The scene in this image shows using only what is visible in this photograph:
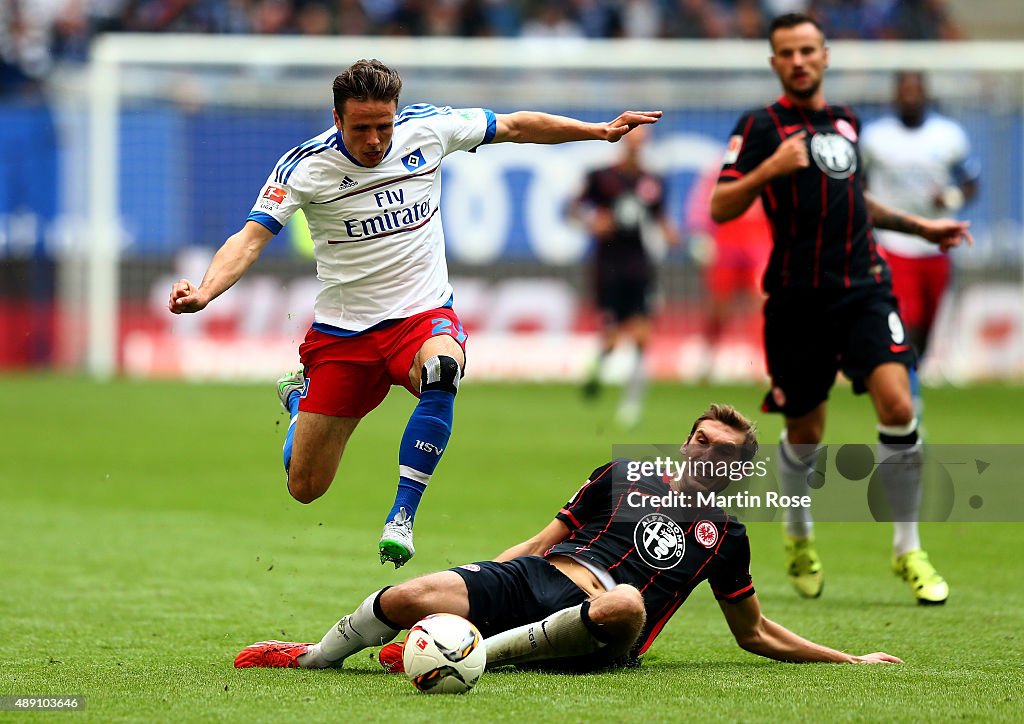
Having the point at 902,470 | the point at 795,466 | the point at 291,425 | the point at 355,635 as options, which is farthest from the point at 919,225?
the point at 355,635

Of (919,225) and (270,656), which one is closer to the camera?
(270,656)

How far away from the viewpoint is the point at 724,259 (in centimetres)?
1898

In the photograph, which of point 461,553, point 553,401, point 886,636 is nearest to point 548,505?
point 461,553

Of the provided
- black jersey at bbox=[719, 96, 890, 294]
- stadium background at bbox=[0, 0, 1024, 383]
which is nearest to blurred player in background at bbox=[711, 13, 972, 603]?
black jersey at bbox=[719, 96, 890, 294]

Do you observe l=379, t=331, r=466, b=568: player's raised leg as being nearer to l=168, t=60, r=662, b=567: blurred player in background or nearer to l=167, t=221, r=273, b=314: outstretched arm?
l=168, t=60, r=662, b=567: blurred player in background

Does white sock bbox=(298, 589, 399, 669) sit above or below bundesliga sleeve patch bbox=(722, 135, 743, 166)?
below

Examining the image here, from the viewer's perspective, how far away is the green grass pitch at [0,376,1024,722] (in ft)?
16.5

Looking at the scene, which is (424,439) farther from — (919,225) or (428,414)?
(919,225)

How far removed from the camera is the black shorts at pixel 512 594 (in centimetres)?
551

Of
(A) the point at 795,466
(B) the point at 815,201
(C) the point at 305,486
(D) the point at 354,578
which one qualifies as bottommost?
(D) the point at 354,578

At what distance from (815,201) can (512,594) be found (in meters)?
2.96

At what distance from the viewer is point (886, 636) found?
6.46 metres

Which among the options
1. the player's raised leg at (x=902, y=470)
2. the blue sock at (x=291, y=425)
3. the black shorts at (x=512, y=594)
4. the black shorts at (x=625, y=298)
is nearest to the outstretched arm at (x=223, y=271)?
the blue sock at (x=291, y=425)

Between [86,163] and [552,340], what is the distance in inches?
248
